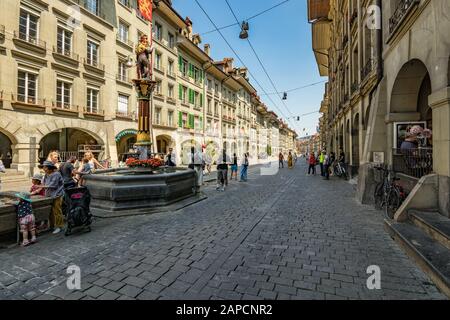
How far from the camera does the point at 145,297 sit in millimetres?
2842

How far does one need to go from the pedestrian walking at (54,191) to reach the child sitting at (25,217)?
2.16 feet

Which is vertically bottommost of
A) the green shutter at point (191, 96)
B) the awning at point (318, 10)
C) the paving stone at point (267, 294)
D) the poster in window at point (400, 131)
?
the paving stone at point (267, 294)

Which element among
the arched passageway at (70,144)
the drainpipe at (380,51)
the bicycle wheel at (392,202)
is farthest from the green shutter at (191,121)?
the bicycle wheel at (392,202)

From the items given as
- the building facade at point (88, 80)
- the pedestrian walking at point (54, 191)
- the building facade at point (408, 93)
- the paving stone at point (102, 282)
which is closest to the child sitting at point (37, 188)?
the pedestrian walking at point (54, 191)

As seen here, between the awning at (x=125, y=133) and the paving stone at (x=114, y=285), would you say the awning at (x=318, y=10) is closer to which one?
the awning at (x=125, y=133)

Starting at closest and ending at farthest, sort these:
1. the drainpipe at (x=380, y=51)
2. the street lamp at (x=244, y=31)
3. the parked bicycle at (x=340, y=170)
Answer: the drainpipe at (x=380, y=51) → the street lamp at (x=244, y=31) → the parked bicycle at (x=340, y=170)

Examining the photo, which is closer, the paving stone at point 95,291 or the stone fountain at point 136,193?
the paving stone at point 95,291

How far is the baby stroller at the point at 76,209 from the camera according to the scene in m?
5.05

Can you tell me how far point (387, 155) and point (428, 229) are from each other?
4.33 metres

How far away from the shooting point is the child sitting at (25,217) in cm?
452

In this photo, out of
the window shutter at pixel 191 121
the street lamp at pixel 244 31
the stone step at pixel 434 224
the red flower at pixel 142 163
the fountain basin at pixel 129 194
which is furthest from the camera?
the window shutter at pixel 191 121

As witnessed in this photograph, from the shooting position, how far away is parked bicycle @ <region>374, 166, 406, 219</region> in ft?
19.6

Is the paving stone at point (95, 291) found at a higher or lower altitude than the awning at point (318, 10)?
lower
